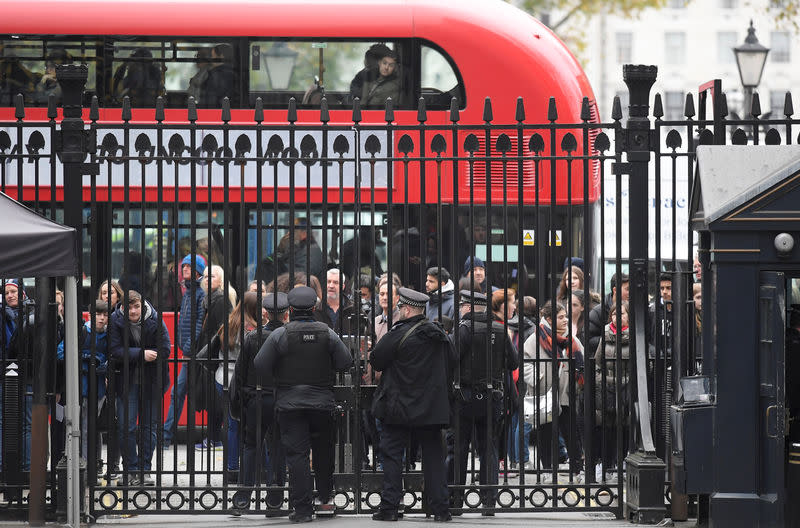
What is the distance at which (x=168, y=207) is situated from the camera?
1359 cm

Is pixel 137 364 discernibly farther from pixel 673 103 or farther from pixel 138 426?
pixel 673 103

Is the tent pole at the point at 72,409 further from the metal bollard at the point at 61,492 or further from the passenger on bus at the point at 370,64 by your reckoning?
the passenger on bus at the point at 370,64

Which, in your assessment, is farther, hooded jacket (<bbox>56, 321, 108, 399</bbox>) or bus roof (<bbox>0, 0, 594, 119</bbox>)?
bus roof (<bbox>0, 0, 594, 119</bbox>)

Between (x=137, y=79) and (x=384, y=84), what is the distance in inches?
96.6

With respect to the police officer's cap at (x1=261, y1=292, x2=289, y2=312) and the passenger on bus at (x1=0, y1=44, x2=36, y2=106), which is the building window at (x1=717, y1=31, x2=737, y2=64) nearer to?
the passenger on bus at (x1=0, y1=44, x2=36, y2=106)

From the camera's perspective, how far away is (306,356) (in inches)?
359

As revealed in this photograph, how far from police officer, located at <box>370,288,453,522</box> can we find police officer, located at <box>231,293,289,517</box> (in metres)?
0.78

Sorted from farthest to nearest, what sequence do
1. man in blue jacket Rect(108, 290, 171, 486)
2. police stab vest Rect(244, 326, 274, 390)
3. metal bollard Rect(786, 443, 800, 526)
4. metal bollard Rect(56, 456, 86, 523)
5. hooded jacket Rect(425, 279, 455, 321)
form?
hooded jacket Rect(425, 279, 455, 321) < man in blue jacket Rect(108, 290, 171, 486) < police stab vest Rect(244, 326, 274, 390) < metal bollard Rect(56, 456, 86, 523) < metal bollard Rect(786, 443, 800, 526)

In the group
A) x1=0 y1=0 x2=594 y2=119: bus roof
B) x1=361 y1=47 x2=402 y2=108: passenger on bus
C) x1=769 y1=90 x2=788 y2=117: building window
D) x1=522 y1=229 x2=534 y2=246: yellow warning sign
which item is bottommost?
x1=522 y1=229 x2=534 y2=246: yellow warning sign

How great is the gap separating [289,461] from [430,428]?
98cm

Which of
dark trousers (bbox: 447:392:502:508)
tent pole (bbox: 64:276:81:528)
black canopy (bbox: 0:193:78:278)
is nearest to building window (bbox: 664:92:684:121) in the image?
dark trousers (bbox: 447:392:502:508)

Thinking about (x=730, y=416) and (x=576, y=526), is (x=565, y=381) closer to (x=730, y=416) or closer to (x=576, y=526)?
(x=576, y=526)

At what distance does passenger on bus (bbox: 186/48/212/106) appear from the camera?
44.3 feet

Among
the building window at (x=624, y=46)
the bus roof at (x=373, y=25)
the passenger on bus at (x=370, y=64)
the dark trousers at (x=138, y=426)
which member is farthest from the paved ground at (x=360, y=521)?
the building window at (x=624, y=46)
